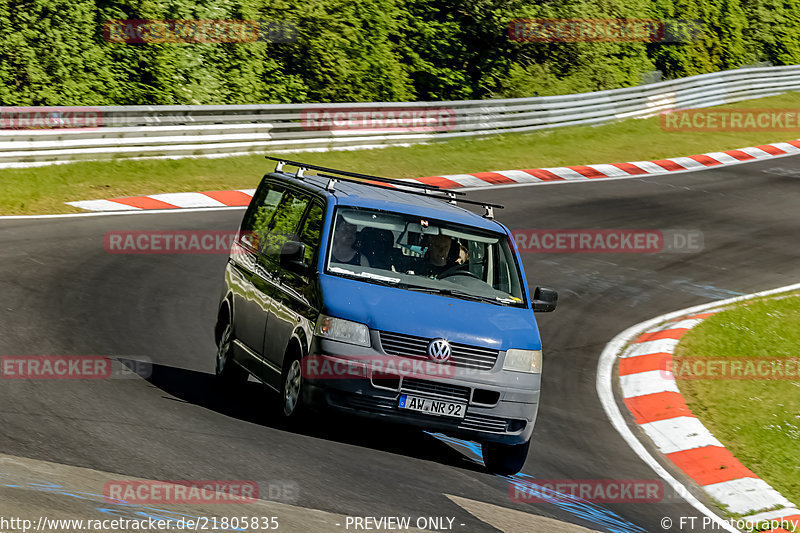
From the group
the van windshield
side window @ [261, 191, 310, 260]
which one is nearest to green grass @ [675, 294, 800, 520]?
the van windshield

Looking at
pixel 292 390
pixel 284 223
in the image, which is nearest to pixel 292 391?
pixel 292 390

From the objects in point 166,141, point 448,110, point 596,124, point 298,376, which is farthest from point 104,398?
point 596,124

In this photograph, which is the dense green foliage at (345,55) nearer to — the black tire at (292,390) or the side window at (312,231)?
the side window at (312,231)

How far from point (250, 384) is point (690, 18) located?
3285 centimetres

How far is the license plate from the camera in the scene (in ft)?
27.1

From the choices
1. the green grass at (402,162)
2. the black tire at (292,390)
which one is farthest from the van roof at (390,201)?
the green grass at (402,162)

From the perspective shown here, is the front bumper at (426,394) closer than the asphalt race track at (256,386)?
No

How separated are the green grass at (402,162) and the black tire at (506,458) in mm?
10939

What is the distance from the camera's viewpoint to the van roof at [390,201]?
9.36 metres

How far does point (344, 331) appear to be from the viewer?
827 centimetres

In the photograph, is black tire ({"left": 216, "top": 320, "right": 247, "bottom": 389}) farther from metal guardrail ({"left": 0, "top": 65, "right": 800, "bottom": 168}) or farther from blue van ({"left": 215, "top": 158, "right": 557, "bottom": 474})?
metal guardrail ({"left": 0, "top": 65, "right": 800, "bottom": 168})

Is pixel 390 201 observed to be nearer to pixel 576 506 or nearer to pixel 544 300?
pixel 544 300

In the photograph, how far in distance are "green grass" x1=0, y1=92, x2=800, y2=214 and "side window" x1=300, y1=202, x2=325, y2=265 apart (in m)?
9.41

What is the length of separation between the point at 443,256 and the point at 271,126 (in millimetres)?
15497
